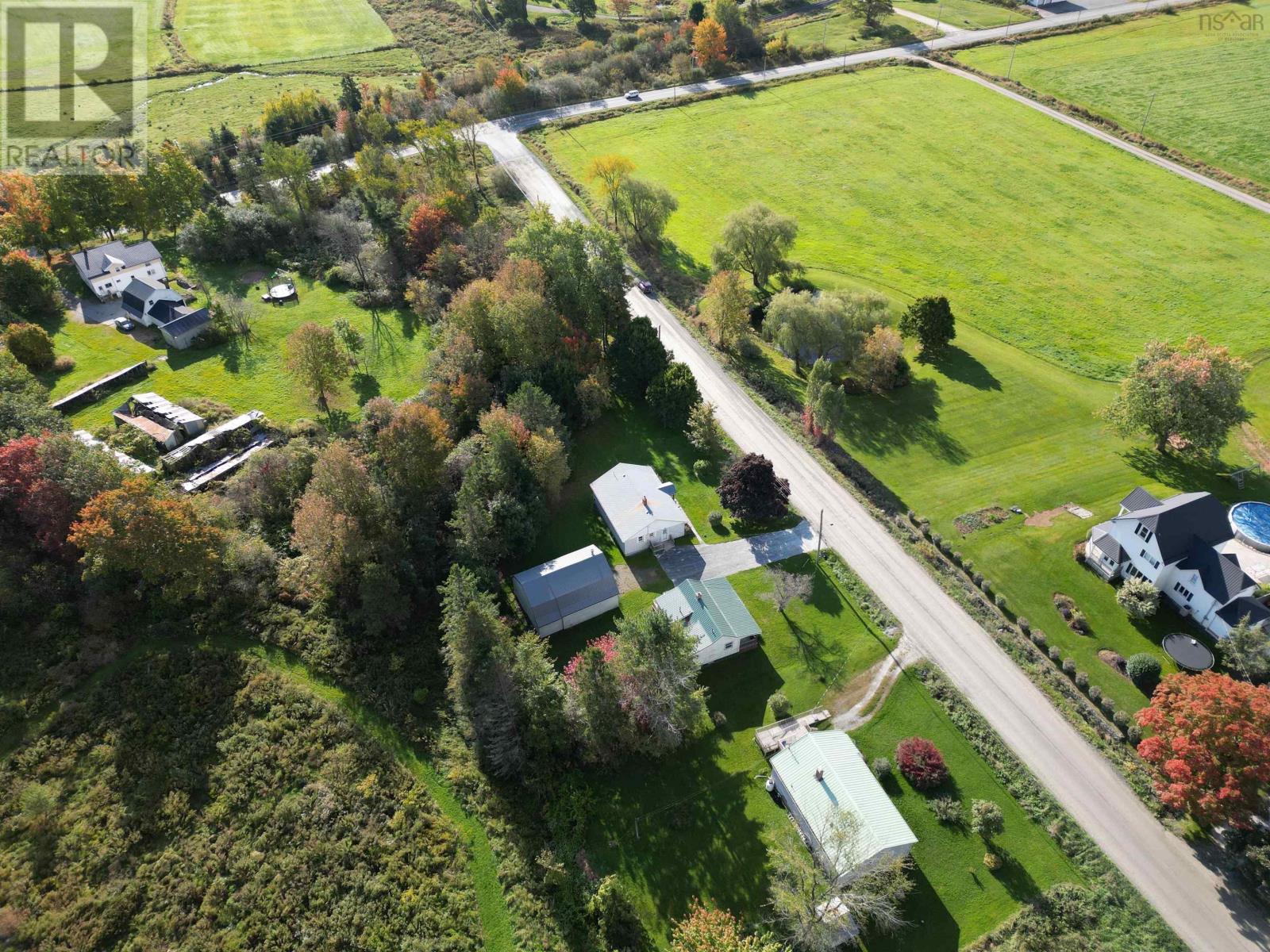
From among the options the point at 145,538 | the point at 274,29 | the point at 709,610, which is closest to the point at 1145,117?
the point at 709,610

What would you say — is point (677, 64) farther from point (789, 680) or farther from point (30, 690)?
point (30, 690)

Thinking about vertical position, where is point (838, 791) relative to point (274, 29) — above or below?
below

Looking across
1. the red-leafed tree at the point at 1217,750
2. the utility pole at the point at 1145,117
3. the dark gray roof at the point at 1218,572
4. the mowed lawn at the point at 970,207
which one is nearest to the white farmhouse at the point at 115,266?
the mowed lawn at the point at 970,207

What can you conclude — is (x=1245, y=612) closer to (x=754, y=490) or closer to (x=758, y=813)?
(x=754, y=490)

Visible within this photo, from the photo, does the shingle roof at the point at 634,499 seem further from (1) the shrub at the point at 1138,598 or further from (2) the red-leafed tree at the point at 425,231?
(2) the red-leafed tree at the point at 425,231

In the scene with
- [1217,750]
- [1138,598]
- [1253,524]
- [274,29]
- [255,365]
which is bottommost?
[255,365]

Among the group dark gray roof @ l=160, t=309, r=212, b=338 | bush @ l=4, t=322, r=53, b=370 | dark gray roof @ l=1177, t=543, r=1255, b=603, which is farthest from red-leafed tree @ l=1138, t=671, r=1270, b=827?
bush @ l=4, t=322, r=53, b=370
